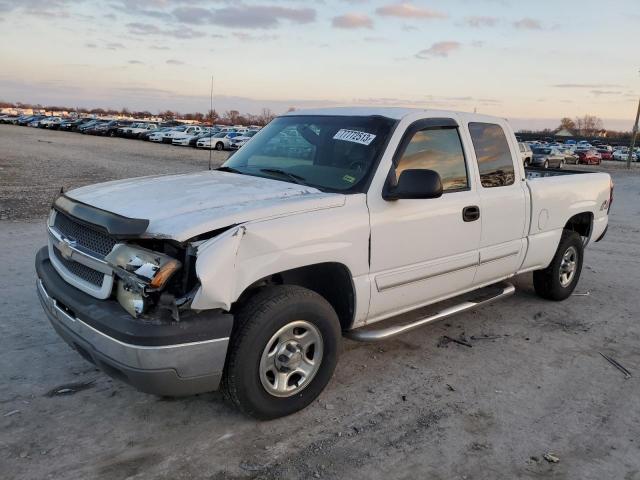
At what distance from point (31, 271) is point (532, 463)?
5.51 meters

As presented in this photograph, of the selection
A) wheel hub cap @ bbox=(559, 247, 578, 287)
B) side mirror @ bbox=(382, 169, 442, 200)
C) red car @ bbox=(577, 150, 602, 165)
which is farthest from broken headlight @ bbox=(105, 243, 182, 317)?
red car @ bbox=(577, 150, 602, 165)

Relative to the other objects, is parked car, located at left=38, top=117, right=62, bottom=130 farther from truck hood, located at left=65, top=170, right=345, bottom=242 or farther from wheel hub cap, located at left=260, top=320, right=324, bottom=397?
wheel hub cap, located at left=260, top=320, right=324, bottom=397

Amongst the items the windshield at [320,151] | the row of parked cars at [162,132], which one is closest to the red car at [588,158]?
the row of parked cars at [162,132]

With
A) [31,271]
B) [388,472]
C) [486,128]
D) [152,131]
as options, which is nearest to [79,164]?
[31,271]

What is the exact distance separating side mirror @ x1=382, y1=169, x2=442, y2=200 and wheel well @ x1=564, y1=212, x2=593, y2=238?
3.16 m

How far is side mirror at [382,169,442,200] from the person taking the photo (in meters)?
3.72

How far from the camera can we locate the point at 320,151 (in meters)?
4.34

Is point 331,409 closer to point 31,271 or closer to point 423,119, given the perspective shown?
point 423,119

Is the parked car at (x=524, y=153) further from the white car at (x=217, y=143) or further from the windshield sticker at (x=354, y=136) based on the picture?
the white car at (x=217, y=143)

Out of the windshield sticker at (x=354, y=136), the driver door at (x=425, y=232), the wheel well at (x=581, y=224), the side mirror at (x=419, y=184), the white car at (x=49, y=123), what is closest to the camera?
the side mirror at (x=419, y=184)

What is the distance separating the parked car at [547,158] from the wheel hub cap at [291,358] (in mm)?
37380

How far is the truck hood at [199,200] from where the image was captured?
308 centimetres

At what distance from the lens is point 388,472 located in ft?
10.1

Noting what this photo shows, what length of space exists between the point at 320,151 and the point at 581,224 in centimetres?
371
